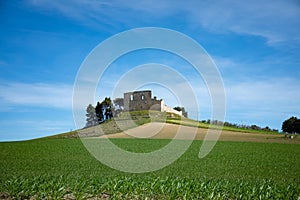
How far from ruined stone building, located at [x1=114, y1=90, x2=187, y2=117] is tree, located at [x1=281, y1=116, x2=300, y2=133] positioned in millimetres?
36910

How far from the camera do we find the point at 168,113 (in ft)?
281

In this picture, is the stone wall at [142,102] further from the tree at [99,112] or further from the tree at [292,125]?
the tree at [292,125]

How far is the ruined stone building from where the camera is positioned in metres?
72.3

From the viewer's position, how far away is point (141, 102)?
7994 centimetres

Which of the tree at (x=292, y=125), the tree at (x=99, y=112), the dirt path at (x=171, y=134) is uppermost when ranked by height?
the tree at (x=99, y=112)

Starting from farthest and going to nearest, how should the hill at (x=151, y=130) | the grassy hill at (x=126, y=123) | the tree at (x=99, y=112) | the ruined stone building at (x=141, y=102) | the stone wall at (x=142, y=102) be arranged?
the tree at (x=99, y=112) → the stone wall at (x=142, y=102) → the ruined stone building at (x=141, y=102) → the grassy hill at (x=126, y=123) → the hill at (x=151, y=130)

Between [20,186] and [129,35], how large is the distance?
11.1 metres

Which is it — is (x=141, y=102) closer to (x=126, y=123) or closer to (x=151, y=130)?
(x=126, y=123)

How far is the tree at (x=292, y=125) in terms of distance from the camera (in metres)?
91.9

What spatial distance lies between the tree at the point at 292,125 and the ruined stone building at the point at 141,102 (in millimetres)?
36910

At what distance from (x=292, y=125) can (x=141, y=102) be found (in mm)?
47121

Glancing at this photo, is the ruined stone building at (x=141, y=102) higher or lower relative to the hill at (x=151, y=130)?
higher

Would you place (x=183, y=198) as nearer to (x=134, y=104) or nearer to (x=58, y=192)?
(x=58, y=192)

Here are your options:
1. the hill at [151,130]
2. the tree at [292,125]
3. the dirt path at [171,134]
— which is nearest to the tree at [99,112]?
the hill at [151,130]
